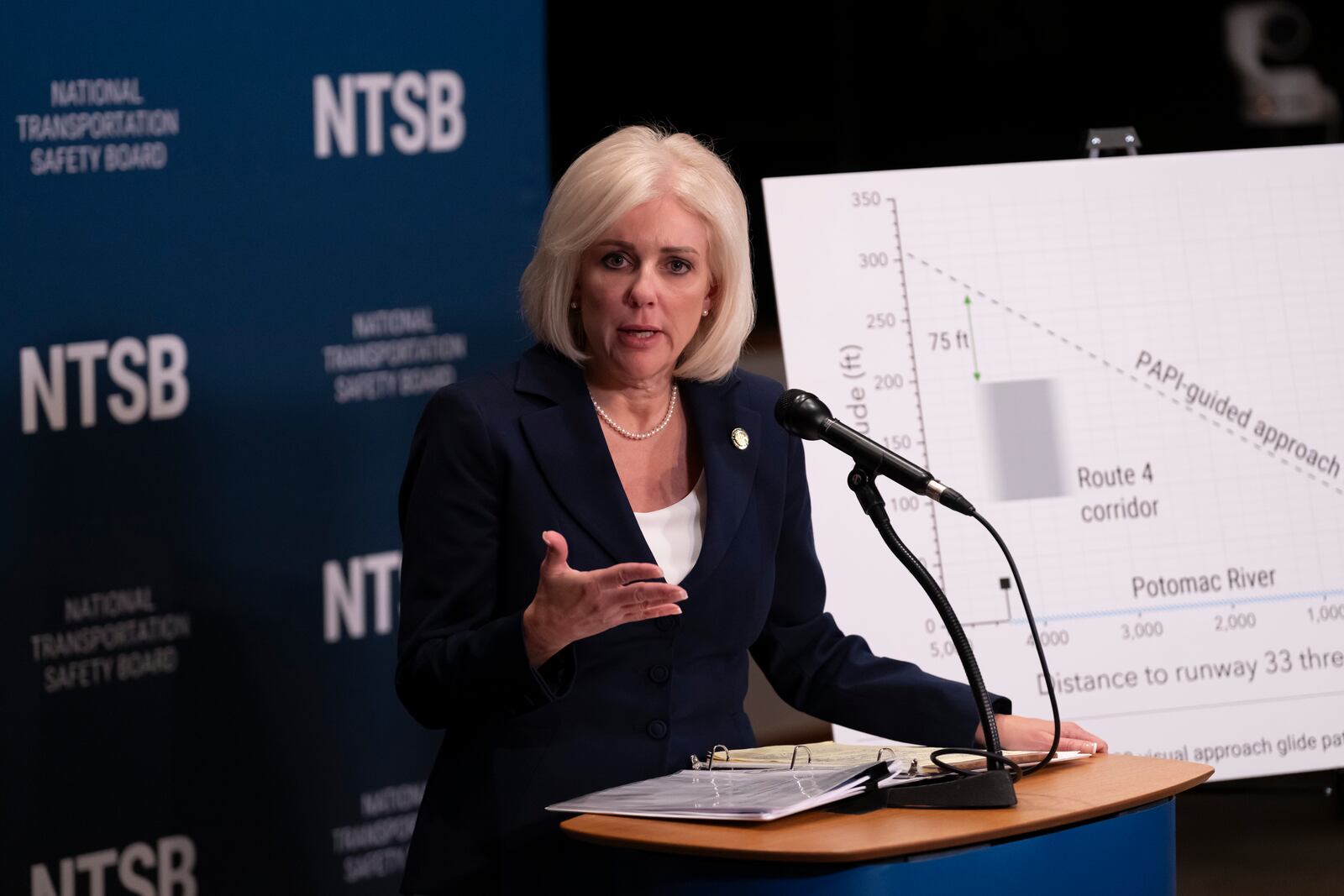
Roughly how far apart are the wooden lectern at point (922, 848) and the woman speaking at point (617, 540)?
24 cm

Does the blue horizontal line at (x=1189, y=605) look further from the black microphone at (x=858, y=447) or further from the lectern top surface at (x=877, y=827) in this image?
the black microphone at (x=858, y=447)

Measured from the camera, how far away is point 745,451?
2.03m

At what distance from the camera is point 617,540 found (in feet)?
6.09

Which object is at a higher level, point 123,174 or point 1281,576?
point 123,174

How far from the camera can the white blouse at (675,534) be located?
1.93 meters

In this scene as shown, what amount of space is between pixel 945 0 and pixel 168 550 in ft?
11.7

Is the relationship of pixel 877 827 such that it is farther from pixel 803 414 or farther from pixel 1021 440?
pixel 1021 440

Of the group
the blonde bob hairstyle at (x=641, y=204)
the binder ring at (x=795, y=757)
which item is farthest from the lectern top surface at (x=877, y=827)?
the blonde bob hairstyle at (x=641, y=204)

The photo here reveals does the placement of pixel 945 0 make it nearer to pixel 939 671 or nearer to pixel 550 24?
pixel 550 24

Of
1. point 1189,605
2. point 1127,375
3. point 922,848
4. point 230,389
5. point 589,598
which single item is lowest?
point 922,848

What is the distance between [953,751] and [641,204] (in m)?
0.81

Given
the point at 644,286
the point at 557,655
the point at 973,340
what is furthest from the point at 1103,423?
the point at 557,655

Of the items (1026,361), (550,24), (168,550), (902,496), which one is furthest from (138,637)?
(550,24)

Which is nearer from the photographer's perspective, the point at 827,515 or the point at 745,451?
the point at 745,451
